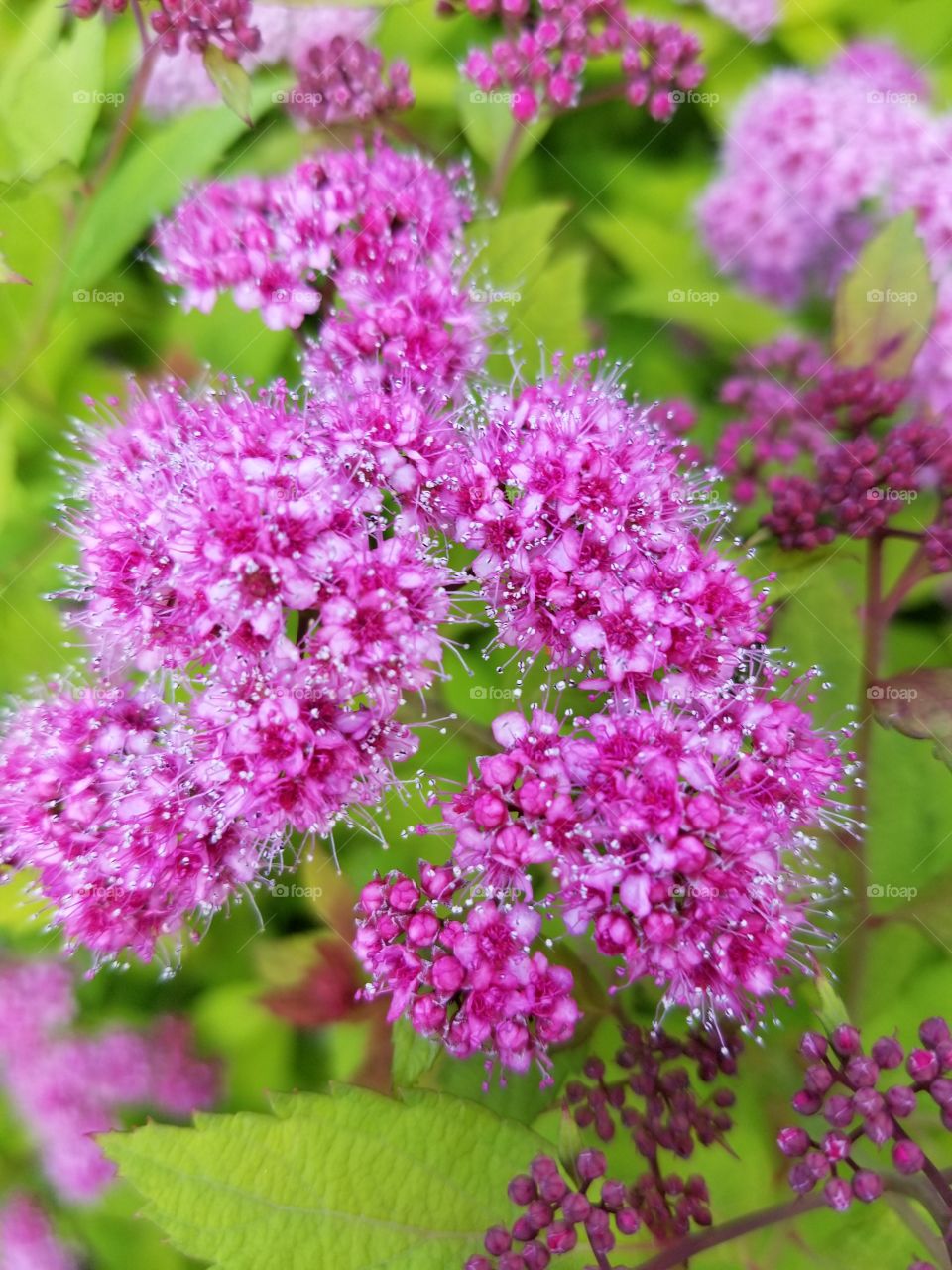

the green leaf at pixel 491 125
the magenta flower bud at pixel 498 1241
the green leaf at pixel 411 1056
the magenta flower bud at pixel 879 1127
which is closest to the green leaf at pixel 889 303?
the green leaf at pixel 491 125

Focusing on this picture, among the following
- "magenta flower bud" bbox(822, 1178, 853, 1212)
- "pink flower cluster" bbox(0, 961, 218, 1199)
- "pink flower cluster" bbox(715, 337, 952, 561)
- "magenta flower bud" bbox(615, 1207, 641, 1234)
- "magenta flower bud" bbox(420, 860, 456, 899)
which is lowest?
"pink flower cluster" bbox(0, 961, 218, 1199)

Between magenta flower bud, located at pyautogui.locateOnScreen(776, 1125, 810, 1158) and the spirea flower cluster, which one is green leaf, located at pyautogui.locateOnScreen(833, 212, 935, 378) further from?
magenta flower bud, located at pyautogui.locateOnScreen(776, 1125, 810, 1158)

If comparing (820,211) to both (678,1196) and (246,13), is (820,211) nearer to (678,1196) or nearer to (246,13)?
(246,13)

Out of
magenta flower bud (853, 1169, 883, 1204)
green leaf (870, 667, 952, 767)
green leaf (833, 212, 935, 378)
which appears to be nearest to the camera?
magenta flower bud (853, 1169, 883, 1204)

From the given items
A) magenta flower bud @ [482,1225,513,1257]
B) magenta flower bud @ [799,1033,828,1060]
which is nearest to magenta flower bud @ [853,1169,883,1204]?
magenta flower bud @ [799,1033,828,1060]

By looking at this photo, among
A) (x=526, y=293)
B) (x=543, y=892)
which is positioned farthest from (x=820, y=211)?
(x=543, y=892)

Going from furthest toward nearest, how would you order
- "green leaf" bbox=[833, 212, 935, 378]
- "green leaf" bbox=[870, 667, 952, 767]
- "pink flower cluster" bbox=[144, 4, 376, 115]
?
"pink flower cluster" bbox=[144, 4, 376, 115] → "green leaf" bbox=[833, 212, 935, 378] → "green leaf" bbox=[870, 667, 952, 767]
